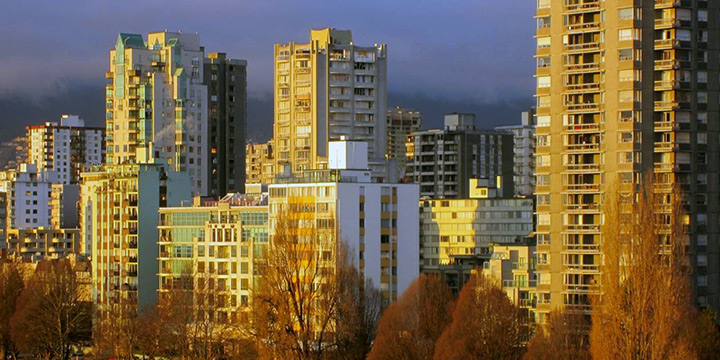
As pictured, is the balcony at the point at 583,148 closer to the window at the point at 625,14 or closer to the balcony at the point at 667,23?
the window at the point at 625,14

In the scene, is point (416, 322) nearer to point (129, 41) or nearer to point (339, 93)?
point (339, 93)

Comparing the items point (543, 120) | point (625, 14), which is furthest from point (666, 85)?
point (543, 120)

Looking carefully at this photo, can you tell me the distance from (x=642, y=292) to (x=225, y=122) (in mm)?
108818

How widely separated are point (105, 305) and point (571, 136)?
63.1m

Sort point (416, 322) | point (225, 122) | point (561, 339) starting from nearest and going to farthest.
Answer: point (561, 339) < point (416, 322) < point (225, 122)

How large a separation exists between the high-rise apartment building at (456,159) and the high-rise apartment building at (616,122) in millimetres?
85950

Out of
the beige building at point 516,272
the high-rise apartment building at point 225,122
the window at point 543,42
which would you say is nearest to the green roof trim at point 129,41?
the high-rise apartment building at point 225,122

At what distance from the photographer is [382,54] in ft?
524

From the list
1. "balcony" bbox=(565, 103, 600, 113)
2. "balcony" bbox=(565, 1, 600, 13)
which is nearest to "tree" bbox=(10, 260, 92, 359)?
"balcony" bbox=(565, 103, 600, 113)

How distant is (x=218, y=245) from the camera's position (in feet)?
455

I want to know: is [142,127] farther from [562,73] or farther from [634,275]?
[634,275]

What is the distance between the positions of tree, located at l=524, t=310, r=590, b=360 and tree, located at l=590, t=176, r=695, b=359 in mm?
4001

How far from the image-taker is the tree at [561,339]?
90125 mm

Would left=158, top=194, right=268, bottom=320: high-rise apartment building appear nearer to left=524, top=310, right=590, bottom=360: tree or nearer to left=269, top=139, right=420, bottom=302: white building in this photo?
left=269, top=139, right=420, bottom=302: white building
